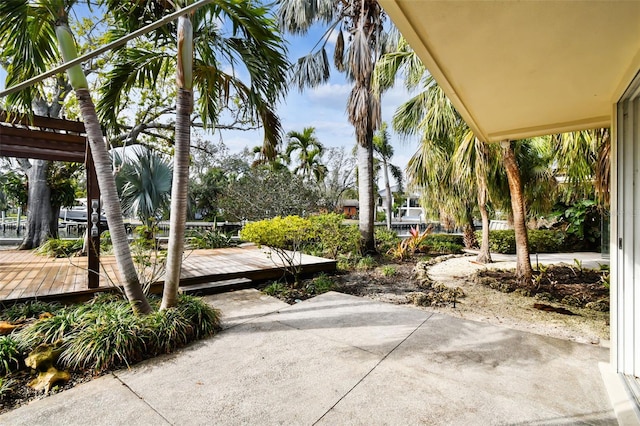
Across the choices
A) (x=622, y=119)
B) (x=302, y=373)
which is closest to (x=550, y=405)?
(x=302, y=373)

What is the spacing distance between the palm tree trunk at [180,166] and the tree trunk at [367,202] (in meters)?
5.70

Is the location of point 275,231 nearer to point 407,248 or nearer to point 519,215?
point 519,215

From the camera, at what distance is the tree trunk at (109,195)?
112 inches

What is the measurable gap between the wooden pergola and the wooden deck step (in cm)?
112

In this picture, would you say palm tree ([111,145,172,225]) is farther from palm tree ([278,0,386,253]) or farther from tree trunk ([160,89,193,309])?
palm tree ([278,0,386,253])

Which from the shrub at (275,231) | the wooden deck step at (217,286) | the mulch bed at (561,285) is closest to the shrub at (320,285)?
the shrub at (275,231)

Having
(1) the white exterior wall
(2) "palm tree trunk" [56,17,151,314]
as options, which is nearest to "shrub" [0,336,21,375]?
(2) "palm tree trunk" [56,17,151,314]

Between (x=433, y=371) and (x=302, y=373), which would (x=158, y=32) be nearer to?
(x=302, y=373)

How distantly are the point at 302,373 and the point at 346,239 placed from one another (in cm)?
547

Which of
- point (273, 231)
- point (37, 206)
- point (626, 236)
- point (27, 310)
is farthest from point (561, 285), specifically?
point (37, 206)

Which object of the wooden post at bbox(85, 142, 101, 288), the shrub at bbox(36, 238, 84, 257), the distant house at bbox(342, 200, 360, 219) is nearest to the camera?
the wooden post at bbox(85, 142, 101, 288)

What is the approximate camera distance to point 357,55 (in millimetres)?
7555

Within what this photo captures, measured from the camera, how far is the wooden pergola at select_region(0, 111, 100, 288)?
375 cm

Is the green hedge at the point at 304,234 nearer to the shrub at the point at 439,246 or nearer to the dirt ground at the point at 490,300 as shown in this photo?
the dirt ground at the point at 490,300
